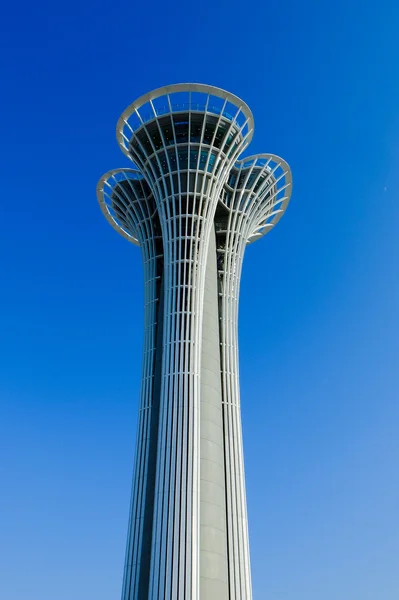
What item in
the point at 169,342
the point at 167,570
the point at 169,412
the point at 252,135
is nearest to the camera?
the point at 167,570

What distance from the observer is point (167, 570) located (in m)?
33.2

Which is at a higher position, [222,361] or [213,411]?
[222,361]

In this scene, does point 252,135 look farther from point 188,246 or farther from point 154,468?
point 154,468

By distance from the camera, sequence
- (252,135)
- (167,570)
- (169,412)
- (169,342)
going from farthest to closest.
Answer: (252,135) < (169,342) < (169,412) < (167,570)

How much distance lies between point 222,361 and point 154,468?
10.2 m

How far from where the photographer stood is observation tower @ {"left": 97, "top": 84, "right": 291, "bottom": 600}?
35.4m

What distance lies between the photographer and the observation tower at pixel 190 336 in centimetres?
3541

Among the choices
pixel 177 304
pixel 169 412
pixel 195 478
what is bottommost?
pixel 195 478

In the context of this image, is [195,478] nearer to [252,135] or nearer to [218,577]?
[218,577]

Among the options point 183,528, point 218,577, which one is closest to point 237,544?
point 218,577

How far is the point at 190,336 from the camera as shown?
4097cm

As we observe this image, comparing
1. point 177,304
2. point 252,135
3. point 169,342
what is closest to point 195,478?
point 169,342

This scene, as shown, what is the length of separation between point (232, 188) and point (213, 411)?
65.5 feet

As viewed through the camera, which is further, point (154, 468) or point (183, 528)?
point (154, 468)
